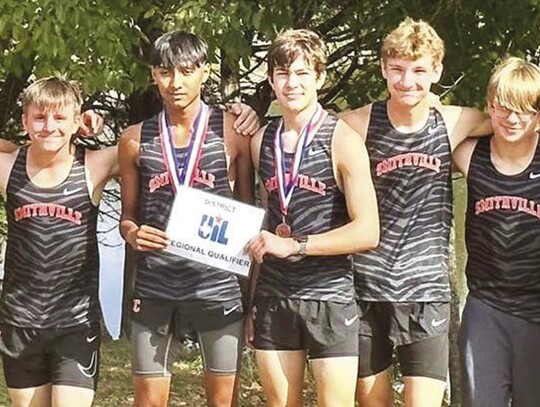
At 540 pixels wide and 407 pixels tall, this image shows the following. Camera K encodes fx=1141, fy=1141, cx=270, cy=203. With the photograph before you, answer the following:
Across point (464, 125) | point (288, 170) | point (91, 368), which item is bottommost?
point (91, 368)

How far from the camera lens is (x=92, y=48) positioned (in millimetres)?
5840

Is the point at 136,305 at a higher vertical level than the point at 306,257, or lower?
lower

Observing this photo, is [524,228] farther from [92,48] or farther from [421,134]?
[92,48]

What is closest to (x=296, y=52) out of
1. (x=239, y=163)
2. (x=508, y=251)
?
(x=239, y=163)

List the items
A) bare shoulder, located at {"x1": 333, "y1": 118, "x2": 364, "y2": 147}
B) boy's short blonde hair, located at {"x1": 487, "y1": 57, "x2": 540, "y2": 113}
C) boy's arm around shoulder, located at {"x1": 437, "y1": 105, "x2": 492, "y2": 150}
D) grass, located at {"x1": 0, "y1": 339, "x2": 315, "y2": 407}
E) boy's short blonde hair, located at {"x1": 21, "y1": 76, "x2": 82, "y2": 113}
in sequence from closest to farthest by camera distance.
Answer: boy's short blonde hair, located at {"x1": 487, "y1": 57, "x2": 540, "y2": 113}
bare shoulder, located at {"x1": 333, "y1": 118, "x2": 364, "y2": 147}
boy's arm around shoulder, located at {"x1": 437, "y1": 105, "x2": 492, "y2": 150}
boy's short blonde hair, located at {"x1": 21, "y1": 76, "x2": 82, "y2": 113}
grass, located at {"x1": 0, "y1": 339, "x2": 315, "y2": 407}

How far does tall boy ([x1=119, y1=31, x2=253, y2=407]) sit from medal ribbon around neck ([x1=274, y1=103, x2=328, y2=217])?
23cm

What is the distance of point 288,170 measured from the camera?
15.4 feet

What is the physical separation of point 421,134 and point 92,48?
195 cm

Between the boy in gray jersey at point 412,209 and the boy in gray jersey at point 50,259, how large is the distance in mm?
1186

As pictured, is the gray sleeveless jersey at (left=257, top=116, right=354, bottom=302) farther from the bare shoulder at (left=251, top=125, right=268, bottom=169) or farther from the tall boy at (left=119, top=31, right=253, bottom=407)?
the tall boy at (left=119, top=31, right=253, bottom=407)

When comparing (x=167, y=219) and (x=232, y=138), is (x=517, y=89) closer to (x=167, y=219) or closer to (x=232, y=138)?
(x=232, y=138)

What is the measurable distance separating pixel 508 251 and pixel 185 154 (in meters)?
1.39

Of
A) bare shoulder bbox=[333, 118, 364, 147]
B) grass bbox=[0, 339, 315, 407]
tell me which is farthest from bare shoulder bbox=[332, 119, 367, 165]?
grass bbox=[0, 339, 315, 407]

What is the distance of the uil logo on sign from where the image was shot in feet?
15.6
